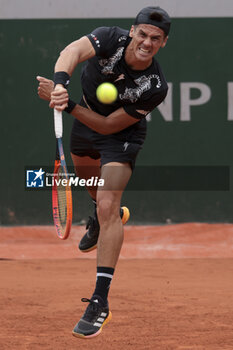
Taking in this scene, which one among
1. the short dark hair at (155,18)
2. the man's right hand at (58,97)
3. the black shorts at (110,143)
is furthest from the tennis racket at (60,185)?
the short dark hair at (155,18)

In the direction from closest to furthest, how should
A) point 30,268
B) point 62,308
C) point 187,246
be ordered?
point 62,308 → point 30,268 → point 187,246

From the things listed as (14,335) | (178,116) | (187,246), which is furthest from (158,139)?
(14,335)

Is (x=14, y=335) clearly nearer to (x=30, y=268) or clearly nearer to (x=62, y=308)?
(x=62, y=308)

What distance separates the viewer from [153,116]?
10.2 metres

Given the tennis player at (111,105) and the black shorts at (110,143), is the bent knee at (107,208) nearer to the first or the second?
the tennis player at (111,105)

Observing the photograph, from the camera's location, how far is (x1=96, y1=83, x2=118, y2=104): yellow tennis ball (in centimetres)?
518

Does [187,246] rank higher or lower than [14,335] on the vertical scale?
Answer: lower

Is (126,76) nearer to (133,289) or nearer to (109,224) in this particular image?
(109,224)

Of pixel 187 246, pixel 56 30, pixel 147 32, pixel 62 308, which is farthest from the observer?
pixel 56 30

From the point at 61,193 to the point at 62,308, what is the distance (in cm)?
106

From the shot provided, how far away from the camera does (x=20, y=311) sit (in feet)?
19.9

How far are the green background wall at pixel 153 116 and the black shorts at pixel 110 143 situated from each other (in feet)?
14.2

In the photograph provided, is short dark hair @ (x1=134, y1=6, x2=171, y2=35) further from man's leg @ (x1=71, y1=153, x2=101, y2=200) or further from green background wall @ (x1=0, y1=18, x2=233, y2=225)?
green background wall @ (x1=0, y1=18, x2=233, y2=225)

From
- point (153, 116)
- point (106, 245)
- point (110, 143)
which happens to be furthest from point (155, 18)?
point (153, 116)
